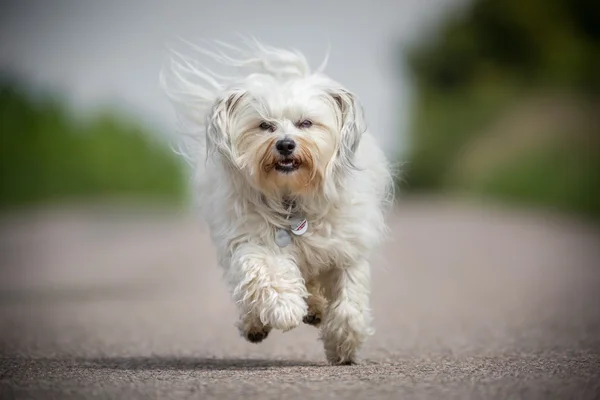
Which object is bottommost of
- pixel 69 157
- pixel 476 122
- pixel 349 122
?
pixel 69 157

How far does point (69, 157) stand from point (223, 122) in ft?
120

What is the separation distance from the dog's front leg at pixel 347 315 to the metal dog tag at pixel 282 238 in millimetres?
414

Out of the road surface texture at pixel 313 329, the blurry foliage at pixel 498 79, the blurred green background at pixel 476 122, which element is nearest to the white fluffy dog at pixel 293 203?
the road surface texture at pixel 313 329

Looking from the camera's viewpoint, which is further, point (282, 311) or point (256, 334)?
point (256, 334)

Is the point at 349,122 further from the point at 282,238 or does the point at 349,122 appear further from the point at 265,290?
the point at 265,290

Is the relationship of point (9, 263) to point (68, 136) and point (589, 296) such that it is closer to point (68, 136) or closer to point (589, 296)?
point (589, 296)

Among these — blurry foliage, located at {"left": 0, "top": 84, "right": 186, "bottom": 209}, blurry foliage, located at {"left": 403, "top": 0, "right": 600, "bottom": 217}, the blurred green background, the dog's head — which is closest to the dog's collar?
the dog's head

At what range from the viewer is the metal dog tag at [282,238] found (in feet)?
20.4

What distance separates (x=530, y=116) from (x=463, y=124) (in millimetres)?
4646

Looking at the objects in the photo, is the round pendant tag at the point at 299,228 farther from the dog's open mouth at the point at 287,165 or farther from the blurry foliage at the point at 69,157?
the blurry foliage at the point at 69,157

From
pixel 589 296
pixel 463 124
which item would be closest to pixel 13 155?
pixel 463 124

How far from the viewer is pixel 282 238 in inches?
246

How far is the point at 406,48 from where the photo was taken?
44.8 metres

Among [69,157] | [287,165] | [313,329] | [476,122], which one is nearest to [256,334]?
[287,165]
